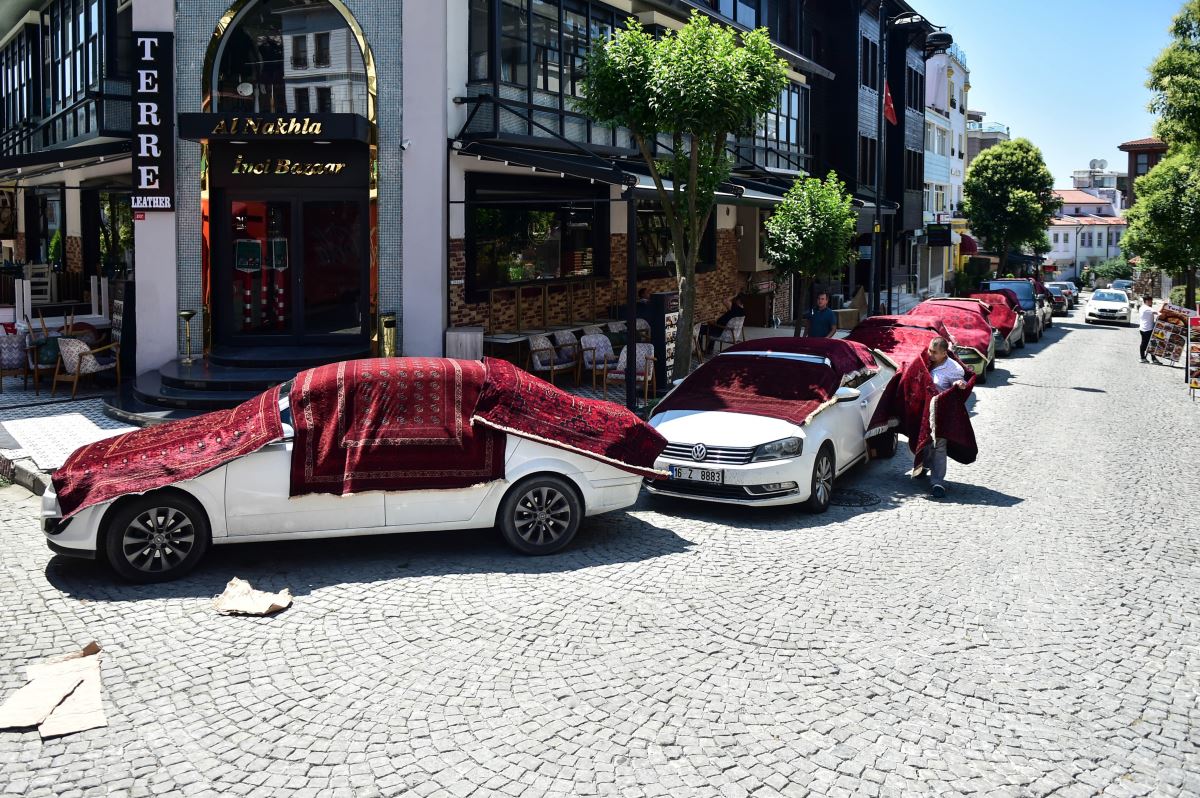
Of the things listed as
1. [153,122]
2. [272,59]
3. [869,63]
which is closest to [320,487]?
[153,122]

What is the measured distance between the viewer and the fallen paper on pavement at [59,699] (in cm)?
605

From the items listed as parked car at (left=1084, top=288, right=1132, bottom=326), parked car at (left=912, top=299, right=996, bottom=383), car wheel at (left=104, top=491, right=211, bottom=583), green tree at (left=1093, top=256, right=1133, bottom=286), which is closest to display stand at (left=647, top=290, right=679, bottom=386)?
parked car at (left=912, top=299, right=996, bottom=383)

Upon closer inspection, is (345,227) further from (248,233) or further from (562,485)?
(562,485)

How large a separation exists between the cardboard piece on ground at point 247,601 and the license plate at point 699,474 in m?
4.00

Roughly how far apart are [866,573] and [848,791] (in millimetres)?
3745

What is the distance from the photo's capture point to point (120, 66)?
19359 mm

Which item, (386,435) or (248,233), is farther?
(248,233)

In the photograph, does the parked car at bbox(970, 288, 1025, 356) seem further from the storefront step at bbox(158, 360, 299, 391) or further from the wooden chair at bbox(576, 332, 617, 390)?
the storefront step at bbox(158, 360, 299, 391)

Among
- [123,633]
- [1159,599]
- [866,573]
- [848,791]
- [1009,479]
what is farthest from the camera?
[1009,479]

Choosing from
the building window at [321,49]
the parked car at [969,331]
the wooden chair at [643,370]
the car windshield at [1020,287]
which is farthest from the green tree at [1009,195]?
the building window at [321,49]

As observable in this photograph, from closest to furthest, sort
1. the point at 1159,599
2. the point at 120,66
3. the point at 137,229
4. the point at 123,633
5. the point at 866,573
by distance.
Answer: the point at 123,633, the point at 1159,599, the point at 866,573, the point at 137,229, the point at 120,66

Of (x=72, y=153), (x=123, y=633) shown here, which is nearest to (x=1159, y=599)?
(x=123, y=633)

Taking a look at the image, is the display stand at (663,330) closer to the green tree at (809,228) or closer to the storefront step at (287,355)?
the storefront step at (287,355)

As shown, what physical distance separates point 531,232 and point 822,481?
10.1 meters
